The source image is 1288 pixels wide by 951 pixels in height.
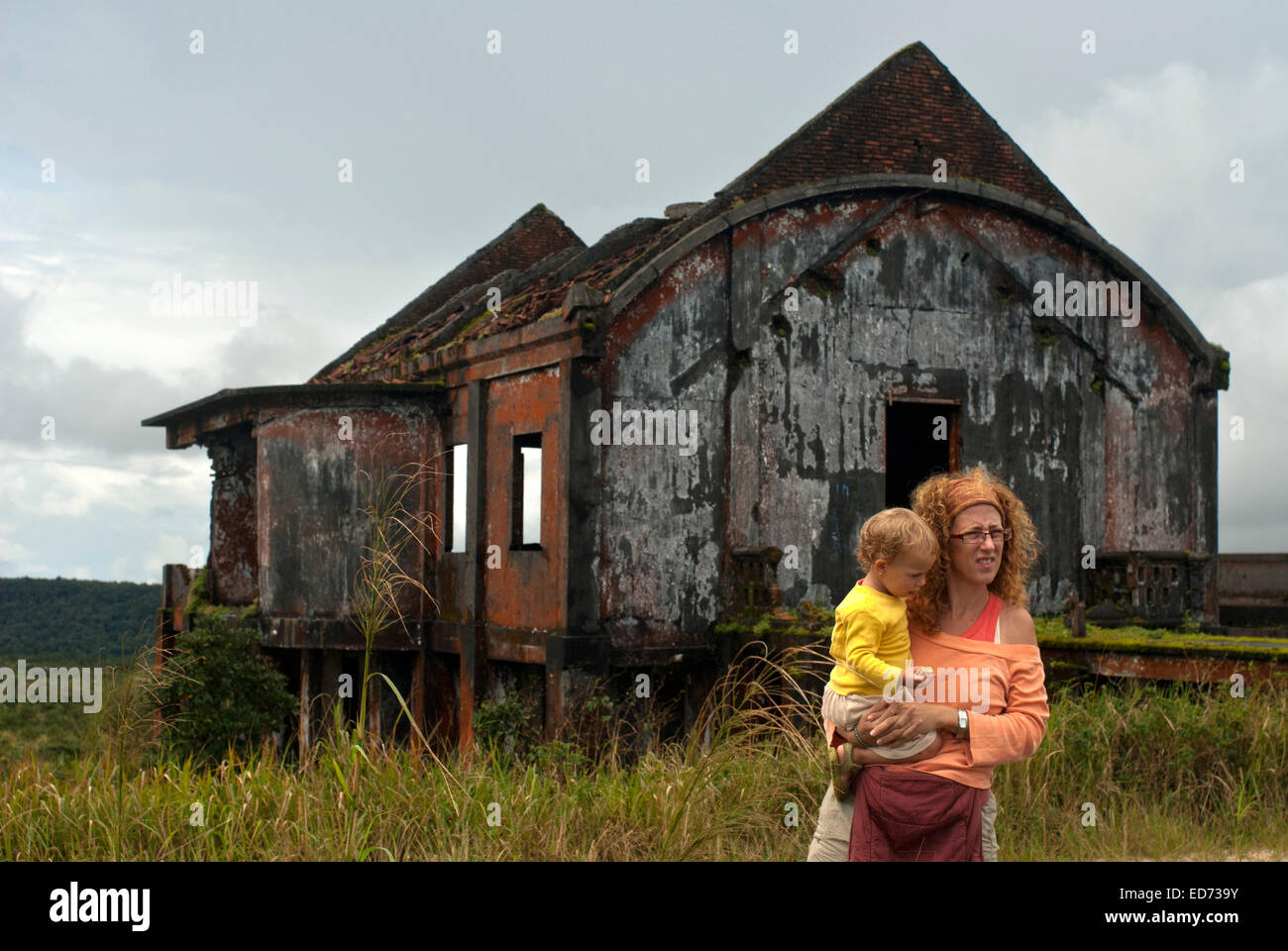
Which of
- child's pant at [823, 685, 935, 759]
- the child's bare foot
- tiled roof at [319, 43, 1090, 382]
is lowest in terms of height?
the child's bare foot

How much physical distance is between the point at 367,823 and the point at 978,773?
3.50 m

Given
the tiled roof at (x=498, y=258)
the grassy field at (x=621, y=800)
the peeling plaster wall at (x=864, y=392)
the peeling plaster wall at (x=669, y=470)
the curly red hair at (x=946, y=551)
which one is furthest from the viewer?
the tiled roof at (x=498, y=258)

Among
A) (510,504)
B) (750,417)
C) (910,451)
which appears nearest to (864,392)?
(750,417)

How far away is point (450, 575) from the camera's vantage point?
14867 millimetres

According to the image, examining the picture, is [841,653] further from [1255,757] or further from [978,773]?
[1255,757]

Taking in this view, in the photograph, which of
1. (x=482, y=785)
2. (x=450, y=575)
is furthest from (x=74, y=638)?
(x=482, y=785)

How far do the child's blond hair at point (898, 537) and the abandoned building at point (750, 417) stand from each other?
8709 mm

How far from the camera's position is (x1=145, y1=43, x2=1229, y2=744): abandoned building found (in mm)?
12898

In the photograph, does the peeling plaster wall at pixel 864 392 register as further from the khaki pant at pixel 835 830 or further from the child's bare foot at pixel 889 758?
the child's bare foot at pixel 889 758

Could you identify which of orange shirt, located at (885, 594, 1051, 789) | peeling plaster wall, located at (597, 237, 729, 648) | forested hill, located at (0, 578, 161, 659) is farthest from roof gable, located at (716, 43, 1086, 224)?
forested hill, located at (0, 578, 161, 659)

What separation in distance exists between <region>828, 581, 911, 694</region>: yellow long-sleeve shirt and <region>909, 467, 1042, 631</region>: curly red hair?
0.25ft

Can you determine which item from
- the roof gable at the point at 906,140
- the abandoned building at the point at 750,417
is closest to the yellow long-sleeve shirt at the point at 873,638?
the abandoned building at the point at 750,417

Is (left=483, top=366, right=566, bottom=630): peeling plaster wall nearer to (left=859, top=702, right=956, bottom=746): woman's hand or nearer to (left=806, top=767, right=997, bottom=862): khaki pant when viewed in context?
(left=806, top=767, right=997, bottom=862): khaki pant

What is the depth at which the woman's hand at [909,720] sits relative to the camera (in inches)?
145
